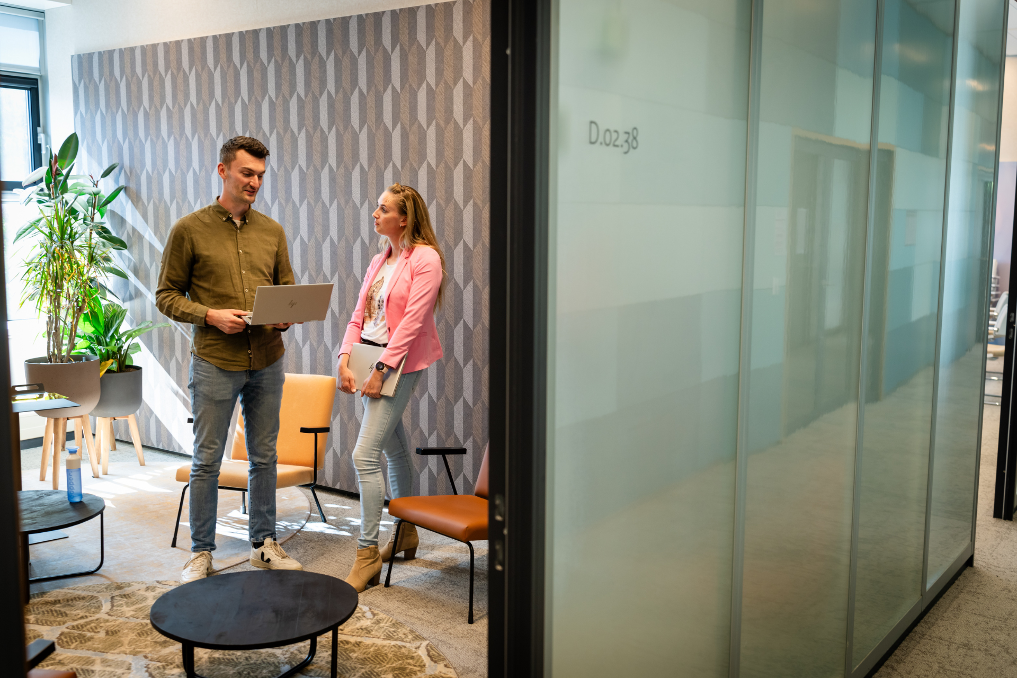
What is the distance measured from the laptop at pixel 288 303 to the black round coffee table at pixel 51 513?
3.56 ft

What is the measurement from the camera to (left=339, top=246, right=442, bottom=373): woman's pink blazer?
3.69m

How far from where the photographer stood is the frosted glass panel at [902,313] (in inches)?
118

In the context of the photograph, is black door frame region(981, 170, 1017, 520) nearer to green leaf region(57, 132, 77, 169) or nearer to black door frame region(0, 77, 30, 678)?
black door frame region(0, 77, 30, 678)

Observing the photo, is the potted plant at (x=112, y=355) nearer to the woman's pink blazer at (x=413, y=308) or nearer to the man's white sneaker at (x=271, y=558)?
the man's white sneaker at (x=271, y=558)

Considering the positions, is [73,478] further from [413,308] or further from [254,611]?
[413,308]

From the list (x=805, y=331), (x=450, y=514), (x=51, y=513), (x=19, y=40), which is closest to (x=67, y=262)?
(x=19, y=40)

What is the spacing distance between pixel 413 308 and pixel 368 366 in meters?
0.35

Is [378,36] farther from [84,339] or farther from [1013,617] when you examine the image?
[1013,617]

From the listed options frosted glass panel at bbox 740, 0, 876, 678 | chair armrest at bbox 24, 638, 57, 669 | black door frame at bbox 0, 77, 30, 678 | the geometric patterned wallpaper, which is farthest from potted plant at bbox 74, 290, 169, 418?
black door frame at bbox 0, 77, 30, 678

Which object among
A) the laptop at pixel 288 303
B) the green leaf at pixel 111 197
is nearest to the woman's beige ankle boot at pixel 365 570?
the laptop at pixel 288 303

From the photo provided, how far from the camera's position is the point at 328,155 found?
16.6 ft

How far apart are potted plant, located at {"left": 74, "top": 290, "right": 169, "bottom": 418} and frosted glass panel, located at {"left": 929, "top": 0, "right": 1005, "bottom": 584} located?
16.0 ft

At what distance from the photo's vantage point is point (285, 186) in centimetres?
527

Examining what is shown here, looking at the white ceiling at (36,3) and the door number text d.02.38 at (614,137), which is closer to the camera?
the door number text d.02.38 at (614,137)
